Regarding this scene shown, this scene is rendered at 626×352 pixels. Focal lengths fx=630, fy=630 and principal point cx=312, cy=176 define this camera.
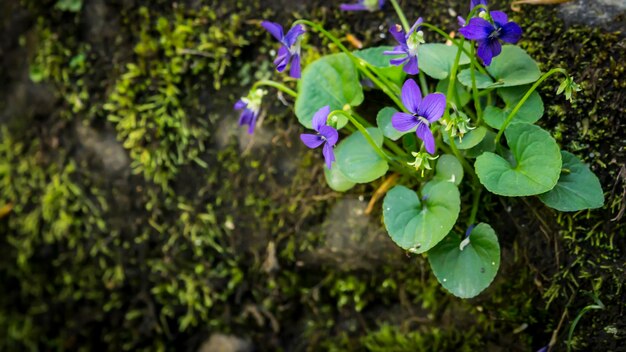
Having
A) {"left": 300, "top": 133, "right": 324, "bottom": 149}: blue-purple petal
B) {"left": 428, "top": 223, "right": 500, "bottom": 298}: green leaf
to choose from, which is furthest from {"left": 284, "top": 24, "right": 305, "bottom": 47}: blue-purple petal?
{"left": 428, "top": 223, "right": 500, "bottom": 298}: green leaf

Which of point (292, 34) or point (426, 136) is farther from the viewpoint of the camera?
point (292, 34)

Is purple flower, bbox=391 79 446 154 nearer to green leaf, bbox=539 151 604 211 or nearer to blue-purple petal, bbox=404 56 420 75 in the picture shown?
blue-purple petal, bbox=404 56 420 75

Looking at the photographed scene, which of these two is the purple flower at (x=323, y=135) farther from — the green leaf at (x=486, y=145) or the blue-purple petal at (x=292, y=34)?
the green leaf at (x=486, y=145)

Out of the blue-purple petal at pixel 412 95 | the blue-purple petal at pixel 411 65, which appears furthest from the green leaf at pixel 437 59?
the blue-purple petal at pixel 412 95

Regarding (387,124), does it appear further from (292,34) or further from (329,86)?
(292,34)

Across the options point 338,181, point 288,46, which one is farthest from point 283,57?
point 338,181
